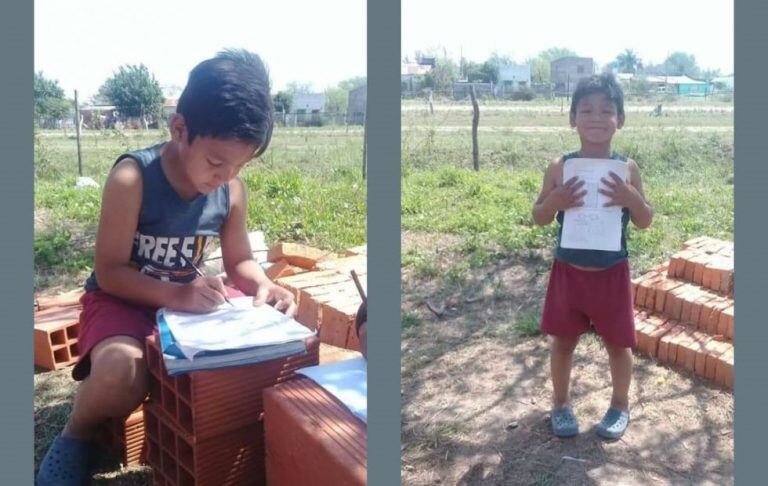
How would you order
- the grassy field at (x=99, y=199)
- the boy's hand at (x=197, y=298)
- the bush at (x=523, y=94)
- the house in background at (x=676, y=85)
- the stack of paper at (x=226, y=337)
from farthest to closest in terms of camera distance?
the bush at (x=523, y=94)
the house in background at (x=676, y=85)
the grassy field at (x=99, y=199)
the boy's hand at (x=197, y=298)
the stack of paper at (x=226, y=337)

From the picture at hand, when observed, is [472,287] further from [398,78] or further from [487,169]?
[398,78]

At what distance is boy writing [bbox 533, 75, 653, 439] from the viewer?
199 centimetres

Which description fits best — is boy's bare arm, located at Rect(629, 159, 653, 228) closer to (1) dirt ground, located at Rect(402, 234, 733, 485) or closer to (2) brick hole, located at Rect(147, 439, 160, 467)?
(1) dirt ground, located at Rect(402, 234, 733, 485)

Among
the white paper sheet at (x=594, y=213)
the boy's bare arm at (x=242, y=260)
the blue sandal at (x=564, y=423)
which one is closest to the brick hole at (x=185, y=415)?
the boy's bare arm at (x=242, y=260)

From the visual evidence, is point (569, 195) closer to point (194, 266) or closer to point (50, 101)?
point (194, 266)

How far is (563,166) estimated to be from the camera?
6.68 feet

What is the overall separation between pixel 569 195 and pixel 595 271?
0.27 meters

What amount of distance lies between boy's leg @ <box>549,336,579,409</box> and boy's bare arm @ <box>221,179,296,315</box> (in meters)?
0.93

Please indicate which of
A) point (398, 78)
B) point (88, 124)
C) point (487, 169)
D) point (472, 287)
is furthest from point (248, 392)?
point (487, 169)

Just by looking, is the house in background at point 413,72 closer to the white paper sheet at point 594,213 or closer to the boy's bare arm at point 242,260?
the white paper sheet at point 594,213

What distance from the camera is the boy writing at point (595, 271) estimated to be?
199 cm

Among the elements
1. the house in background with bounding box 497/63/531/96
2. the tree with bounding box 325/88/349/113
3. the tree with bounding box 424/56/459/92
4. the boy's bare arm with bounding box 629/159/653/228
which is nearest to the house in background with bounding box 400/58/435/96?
the tree with bounding box 424/56/459/92

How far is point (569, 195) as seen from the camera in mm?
1984

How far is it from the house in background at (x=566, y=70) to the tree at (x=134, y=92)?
7.46 ft
